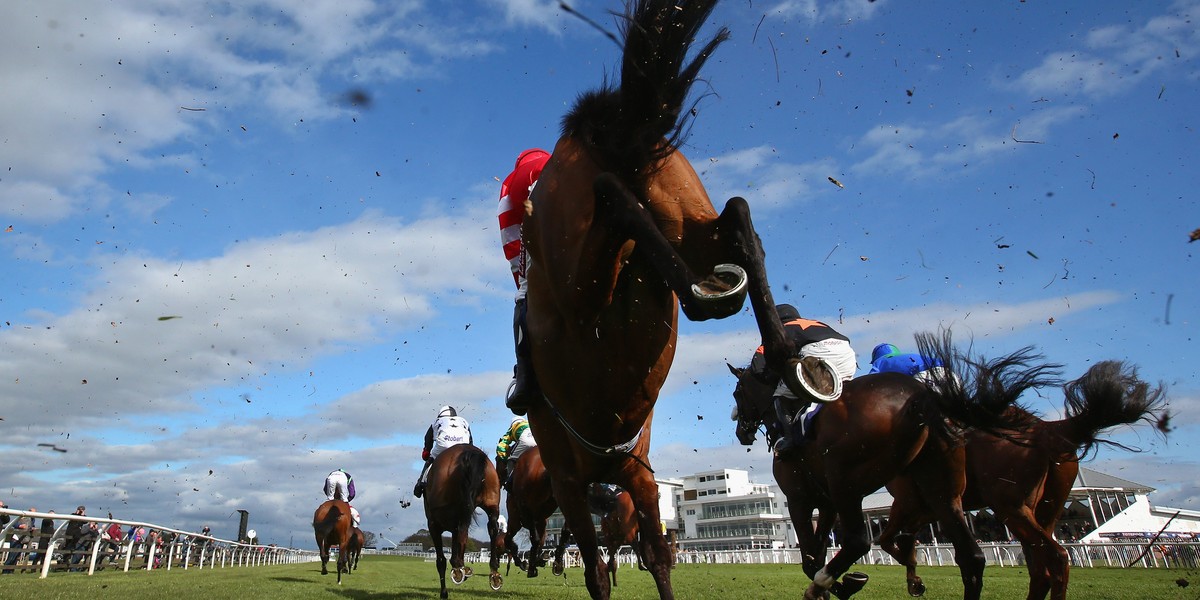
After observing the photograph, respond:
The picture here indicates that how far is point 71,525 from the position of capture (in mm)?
16062

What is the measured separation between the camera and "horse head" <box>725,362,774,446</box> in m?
7.64

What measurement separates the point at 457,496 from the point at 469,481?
0.37 m

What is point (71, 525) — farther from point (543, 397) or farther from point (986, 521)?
point (986, 521)

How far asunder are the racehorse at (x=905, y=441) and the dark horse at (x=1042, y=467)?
1.63 ft

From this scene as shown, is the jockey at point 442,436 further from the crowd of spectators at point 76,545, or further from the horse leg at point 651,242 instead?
the horse leg at point 651,242

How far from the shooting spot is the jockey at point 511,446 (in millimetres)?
13273

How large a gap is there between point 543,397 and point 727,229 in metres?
1.88

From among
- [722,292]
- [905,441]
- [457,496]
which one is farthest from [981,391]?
[457,496]

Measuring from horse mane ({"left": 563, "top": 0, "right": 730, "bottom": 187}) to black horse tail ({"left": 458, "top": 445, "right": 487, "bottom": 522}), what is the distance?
31.9 ft

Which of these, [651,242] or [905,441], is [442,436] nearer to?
[905,441]

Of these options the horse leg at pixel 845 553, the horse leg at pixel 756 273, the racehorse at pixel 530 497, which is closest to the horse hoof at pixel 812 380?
the horse leg at pixel 756 273

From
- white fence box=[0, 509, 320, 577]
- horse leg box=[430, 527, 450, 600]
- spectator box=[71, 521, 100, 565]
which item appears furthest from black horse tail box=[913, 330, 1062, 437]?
spectator box=[71, 521, 100, 565]

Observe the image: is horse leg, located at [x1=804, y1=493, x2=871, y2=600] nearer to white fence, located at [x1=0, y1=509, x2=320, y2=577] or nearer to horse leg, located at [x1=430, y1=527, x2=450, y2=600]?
horse leg, located at [x1=430, y1=527, x2=450, y2=600]

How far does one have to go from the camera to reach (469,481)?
12148mm
